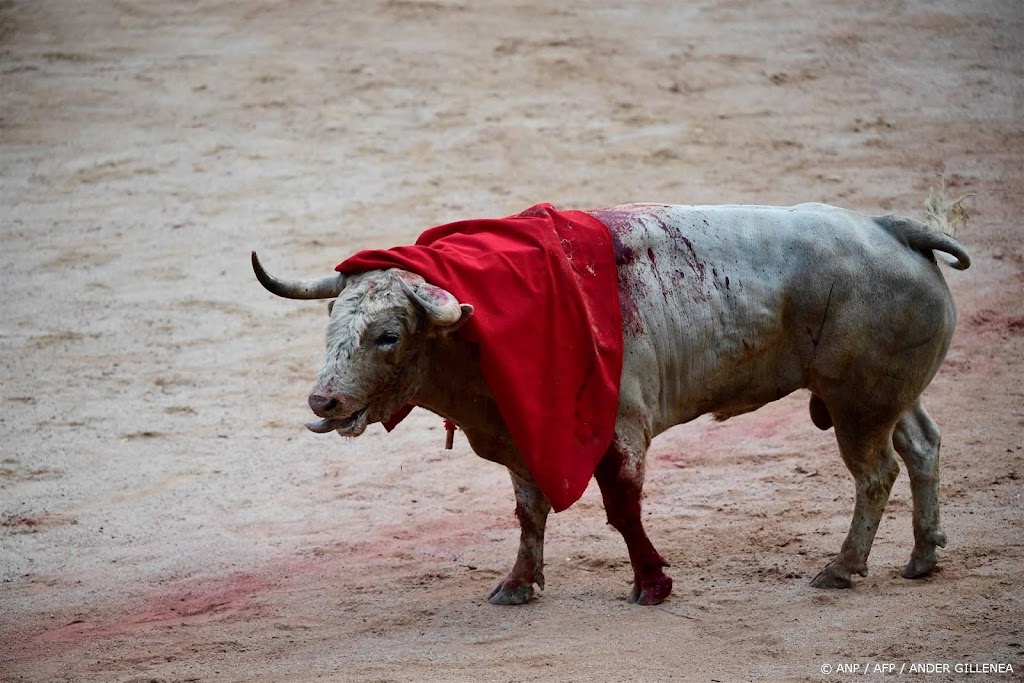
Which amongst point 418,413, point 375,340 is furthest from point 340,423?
point 418,413

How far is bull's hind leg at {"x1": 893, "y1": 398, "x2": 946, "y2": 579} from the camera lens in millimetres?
6039

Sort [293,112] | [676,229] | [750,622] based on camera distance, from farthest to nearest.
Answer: [293,112], [676,229], [750,622]

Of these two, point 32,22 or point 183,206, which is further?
point 32,22

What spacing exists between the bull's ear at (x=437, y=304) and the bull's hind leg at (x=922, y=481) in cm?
226

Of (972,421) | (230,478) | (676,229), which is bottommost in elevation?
(230,478)

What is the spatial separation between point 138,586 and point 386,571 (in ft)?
4.15

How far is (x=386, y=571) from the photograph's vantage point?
21.7 ft

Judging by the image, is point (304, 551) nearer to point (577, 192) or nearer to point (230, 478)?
point (230, 478)

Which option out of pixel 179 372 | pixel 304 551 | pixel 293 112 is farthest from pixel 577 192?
pixel 304 551

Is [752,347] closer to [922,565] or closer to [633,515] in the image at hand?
[633,515]

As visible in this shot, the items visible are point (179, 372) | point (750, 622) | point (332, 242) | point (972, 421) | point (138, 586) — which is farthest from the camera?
point (332, 242)

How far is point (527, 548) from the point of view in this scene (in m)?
6.00

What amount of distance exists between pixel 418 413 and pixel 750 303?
342cm

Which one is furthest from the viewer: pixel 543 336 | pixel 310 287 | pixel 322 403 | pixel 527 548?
pixel 527 548
